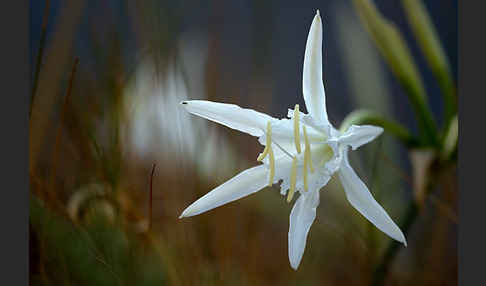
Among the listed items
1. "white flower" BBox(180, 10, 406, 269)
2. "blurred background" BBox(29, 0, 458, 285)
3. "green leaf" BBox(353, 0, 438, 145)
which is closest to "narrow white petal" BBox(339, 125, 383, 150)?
"white flower" BBox(180, 10, 406, 269)

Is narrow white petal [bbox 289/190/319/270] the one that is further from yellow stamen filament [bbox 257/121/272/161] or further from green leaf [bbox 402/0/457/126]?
green leaf [bbox 402/0/457/126]

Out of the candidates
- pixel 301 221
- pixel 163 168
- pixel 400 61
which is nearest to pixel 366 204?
pixel 301 221

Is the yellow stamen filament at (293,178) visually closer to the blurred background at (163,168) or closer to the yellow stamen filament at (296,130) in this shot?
the yellow stamen filament at (296,130)

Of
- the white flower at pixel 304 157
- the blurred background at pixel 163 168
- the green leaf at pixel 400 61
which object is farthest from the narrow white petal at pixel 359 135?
the green leaf at pixel 400 61

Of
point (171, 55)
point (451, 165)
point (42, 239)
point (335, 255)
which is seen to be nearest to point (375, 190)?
point (451, 165)

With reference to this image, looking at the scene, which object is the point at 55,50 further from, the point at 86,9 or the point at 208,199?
the point at 208,199
